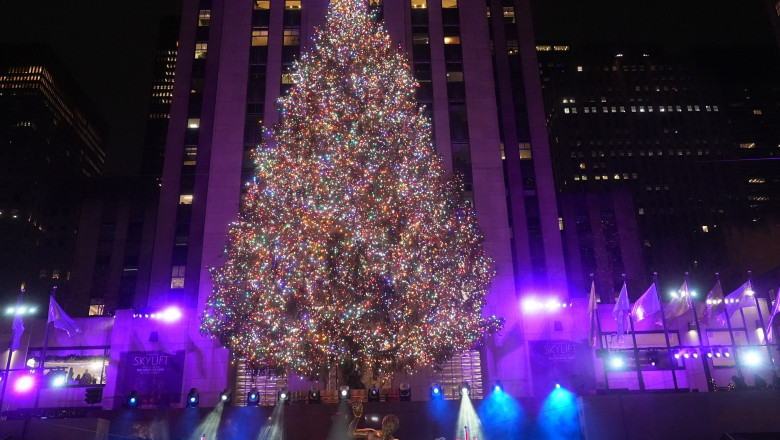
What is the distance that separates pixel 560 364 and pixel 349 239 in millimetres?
17148

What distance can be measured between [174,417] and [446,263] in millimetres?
12845

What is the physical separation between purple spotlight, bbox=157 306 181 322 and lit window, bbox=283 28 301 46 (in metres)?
20.6

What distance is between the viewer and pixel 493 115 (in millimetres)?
38594

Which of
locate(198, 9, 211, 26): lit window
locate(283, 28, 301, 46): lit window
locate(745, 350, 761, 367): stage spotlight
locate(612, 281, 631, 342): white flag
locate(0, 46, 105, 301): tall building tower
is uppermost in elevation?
locate(0, 46, 105, 301): tall building tower

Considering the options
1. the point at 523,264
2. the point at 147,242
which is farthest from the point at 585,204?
the point at 147,242

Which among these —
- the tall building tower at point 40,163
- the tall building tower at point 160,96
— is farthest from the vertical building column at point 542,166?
the tall building tower at point 160,96

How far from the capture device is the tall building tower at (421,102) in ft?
118

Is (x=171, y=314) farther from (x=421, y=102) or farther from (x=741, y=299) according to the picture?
(x=741, y=299)

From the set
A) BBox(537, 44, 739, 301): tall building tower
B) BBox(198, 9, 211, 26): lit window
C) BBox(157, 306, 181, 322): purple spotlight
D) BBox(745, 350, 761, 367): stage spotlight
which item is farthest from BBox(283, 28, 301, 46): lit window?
BBox(537, 44, 739, 301): tall building tower

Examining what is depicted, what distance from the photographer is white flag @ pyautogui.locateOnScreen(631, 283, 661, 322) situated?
22.4 meters

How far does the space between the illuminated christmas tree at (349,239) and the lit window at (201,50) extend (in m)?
19.3

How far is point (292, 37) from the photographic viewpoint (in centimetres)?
4044

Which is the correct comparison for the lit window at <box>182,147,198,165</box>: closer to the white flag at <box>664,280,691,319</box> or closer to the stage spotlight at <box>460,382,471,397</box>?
the stage spotlight at <box>460,382,471,397</box>

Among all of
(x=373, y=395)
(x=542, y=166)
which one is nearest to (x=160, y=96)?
(x=542, y=166)
